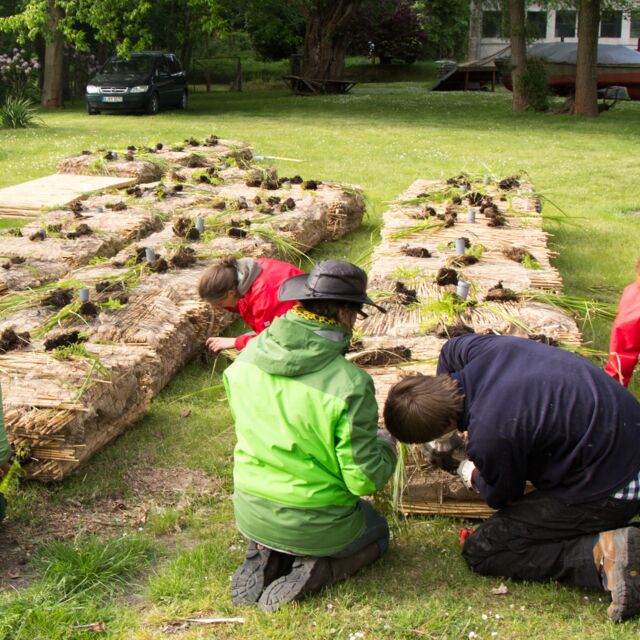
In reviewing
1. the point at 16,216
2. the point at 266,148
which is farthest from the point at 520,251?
the point at 266,148

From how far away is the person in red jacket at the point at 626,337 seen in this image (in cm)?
501

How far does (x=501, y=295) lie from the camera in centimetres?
587

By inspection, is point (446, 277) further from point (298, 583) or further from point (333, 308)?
point (298, 583)

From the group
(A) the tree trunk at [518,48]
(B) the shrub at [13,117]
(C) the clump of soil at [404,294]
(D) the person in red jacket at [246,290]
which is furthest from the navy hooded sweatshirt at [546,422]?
(A) the tree trunk at [518,48]

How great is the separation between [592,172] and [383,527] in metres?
11.9

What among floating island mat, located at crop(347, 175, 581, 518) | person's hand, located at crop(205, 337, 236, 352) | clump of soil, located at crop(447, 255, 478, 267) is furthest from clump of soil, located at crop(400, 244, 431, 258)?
person's hand, located at crop(205, 337, 236, 352)

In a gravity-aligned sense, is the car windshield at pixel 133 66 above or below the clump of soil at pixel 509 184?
above

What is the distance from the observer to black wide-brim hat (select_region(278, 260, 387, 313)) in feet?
11.8

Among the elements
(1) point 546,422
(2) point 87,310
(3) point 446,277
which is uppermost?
(3) point 446,277

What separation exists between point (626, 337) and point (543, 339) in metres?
0.46

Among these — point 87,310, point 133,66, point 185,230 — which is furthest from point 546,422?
point 133,66

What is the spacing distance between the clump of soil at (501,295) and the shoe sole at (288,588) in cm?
275

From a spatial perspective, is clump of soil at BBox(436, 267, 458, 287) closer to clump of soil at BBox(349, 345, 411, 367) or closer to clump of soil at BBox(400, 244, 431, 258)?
clump of soil at BBox(400, 244, 431, 258)

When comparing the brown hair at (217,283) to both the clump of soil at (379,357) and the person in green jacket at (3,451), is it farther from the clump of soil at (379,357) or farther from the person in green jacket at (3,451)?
the person in green jacket at (3,451)
